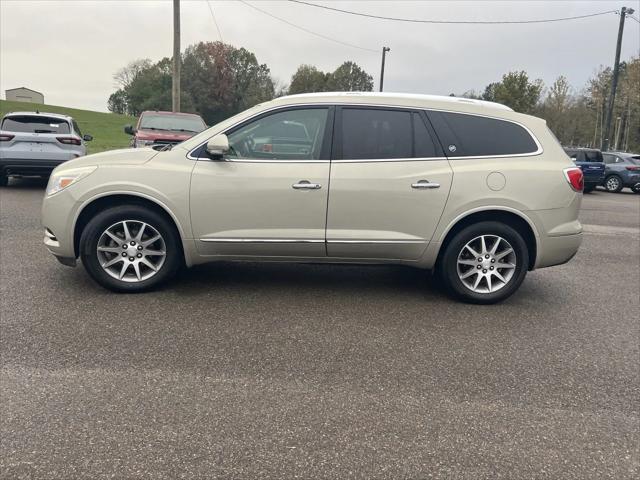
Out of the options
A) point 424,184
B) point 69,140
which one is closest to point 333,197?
point 424,184

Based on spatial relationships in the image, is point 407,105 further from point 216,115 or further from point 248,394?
point 216,115

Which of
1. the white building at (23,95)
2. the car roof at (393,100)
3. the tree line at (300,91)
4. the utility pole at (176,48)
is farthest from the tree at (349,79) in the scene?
the car roof at (393,100)

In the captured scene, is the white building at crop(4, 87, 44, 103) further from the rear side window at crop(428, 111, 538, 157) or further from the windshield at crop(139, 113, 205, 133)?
the rear side window at crop(428, 111, 538, 157)

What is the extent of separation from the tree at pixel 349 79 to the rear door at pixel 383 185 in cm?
8134

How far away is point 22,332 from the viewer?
3.85 metres

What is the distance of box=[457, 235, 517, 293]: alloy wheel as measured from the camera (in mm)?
4816

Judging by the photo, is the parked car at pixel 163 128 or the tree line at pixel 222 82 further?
the tree line at pixel 222 82

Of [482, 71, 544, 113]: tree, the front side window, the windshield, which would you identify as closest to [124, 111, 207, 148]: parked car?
the windshield

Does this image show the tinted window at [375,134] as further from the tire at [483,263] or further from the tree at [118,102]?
the tree at [118,102]

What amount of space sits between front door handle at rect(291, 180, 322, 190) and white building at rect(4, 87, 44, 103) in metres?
111

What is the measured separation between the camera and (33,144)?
10.7m

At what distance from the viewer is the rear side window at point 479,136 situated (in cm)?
479

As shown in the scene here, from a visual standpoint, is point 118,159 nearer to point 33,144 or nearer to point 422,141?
point 422,141

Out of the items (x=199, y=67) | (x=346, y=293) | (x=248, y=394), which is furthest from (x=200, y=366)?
(x=199, y=67)
